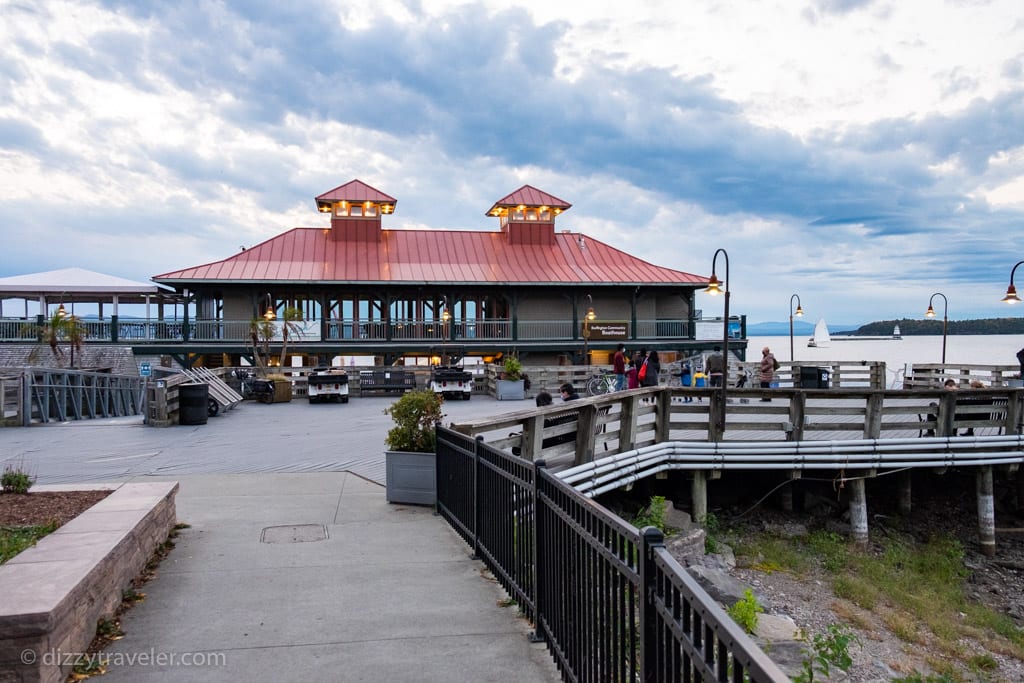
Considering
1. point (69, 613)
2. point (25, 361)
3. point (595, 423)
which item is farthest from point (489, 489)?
point (25, 361)

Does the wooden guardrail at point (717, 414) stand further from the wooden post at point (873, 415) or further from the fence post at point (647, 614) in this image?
the fence post at point (647, 614)

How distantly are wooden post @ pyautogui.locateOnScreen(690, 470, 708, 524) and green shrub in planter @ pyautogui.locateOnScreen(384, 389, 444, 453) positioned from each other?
545 cm

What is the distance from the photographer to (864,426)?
13.3 m

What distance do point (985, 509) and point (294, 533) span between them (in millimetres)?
12819

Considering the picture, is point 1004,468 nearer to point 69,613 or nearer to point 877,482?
point 877,482

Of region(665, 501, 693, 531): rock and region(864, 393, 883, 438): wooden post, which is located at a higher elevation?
region(864, 393, 883, 438): wooden post

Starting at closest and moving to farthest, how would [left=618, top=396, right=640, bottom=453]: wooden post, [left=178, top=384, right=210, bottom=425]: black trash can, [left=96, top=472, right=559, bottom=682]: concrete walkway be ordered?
[left=96, top=472, right=559, bottom=682]: concrete walkway < [left=618, top=396, right=640, bottom=453]: wooden post < [left=178, top=384, right=210, bottom=425]: black trash can

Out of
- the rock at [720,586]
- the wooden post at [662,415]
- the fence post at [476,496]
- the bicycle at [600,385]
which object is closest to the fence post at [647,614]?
the fence post at [476,496]

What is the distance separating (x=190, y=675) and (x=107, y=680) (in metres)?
0.45

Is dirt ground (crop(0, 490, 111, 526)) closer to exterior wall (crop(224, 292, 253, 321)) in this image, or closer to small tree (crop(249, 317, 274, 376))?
small tree (crop(249, 317, 274, 376))

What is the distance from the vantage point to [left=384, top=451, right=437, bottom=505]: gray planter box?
8.95 m

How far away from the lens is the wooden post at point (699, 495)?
12.5m

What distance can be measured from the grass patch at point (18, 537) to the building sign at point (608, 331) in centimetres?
3228

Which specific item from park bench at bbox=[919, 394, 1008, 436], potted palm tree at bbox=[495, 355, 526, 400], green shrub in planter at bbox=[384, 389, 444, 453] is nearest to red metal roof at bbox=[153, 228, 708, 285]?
potted palm tree at bbox=[495, 355, 526, 400]
